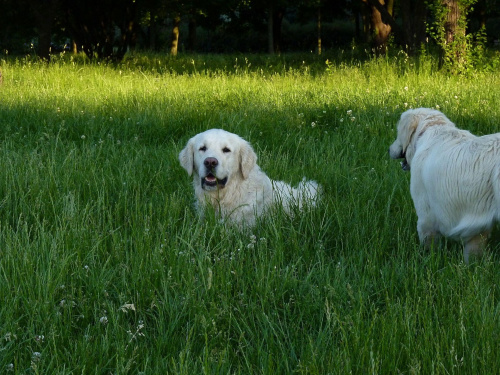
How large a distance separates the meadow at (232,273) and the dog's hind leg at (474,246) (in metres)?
0.06

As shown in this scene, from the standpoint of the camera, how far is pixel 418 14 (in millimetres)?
17359

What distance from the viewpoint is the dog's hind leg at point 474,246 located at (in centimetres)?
340

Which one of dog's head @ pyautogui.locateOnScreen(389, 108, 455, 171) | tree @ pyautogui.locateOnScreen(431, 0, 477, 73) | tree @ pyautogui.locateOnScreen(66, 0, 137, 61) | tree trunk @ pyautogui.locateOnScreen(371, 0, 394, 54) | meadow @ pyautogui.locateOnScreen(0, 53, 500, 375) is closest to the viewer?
meadow @ pyautogui.locateOnScreen(0, 53, 500, 375)

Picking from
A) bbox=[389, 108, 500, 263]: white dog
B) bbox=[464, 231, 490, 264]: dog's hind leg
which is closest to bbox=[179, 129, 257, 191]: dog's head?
bbox=[389, 108, 500, 263]: white dog

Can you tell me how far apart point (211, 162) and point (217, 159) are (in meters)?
0.06

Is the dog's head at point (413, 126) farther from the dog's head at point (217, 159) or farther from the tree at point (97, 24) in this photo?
the tree at point (97, 24)

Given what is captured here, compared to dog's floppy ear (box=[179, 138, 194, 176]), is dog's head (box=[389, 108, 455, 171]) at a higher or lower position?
higher

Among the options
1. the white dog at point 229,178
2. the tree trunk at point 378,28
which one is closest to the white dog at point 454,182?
the white dog at point 229,178

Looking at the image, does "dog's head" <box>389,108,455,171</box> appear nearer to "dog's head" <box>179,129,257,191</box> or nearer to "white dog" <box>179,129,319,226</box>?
"white dog" <box>179,129,319,226</box>

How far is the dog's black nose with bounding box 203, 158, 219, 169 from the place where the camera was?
468cm

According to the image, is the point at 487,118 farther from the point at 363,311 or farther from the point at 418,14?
the point at 418,14

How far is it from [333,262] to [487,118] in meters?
4.19

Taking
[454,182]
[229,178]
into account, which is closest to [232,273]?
[454,182]

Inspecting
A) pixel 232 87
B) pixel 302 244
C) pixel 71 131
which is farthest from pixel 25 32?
pixel 302 244
